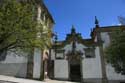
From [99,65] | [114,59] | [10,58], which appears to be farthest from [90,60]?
[10,58]

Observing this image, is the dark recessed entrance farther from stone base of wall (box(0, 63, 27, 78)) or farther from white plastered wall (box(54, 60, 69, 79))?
stone base of wall (box(0, 63, 27, 78))

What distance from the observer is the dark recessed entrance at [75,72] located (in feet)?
106

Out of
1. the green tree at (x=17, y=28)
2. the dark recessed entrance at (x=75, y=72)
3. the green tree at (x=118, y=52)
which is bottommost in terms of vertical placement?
the dark recessed entrance at (x=75, y=72)

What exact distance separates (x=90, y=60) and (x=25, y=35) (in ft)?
47.9

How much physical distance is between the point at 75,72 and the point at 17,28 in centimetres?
A: 1559

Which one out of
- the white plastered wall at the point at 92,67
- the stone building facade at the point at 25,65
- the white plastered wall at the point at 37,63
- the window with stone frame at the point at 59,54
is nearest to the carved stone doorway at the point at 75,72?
the white plastered wall at the point at 92,67

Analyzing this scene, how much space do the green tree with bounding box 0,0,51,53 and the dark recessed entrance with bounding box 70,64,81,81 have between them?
10979mm

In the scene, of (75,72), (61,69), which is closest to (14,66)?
(61,69)

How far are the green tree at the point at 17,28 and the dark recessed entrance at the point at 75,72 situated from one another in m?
11.0

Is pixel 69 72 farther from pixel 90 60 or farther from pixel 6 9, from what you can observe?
pixel 6 9

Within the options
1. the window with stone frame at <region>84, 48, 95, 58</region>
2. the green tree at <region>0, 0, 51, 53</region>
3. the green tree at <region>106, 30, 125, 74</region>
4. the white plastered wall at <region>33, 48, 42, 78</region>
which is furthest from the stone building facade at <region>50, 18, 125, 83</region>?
the green tree at <region>0, 0, 51, 53</region>

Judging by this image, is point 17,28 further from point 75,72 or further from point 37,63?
point 75,72

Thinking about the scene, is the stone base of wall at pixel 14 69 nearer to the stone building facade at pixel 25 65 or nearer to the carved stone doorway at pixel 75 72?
the stone building facade at pixel 25 65

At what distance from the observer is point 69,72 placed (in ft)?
107
